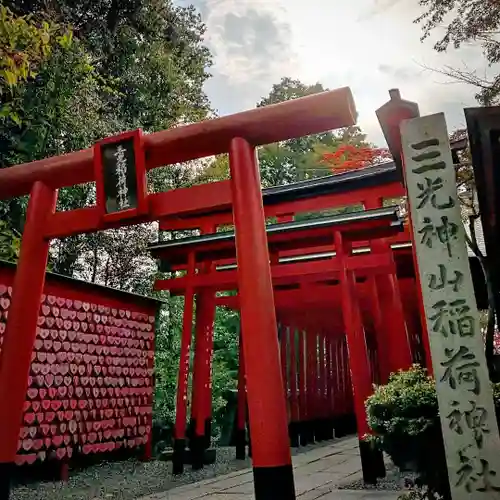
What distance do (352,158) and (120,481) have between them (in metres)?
18.2

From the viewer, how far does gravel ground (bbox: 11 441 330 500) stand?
695 centimetres

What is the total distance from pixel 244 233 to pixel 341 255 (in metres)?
3.11

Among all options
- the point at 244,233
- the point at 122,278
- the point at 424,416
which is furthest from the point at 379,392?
the point at 122,278

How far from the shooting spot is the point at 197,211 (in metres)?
5.05

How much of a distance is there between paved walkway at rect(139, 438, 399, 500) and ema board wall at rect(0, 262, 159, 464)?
2.29 metres

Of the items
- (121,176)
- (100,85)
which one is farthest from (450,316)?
(100,85)

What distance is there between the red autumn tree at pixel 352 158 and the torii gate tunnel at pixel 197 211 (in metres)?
14.9

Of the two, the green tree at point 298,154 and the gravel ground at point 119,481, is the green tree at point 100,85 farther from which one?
the green tree at point 298,154

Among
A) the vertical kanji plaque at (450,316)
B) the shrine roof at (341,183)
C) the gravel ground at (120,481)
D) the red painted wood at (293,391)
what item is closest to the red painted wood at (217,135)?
the vertical kanji plaque at (450,316)

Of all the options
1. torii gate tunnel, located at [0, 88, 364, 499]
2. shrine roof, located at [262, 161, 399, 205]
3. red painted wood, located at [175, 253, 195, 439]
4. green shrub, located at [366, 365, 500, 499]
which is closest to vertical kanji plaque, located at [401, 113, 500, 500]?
green shrub, located at [366, 365, 500, 499]

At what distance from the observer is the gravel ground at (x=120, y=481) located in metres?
6.95

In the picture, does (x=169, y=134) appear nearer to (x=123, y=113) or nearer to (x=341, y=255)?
(x=341, y=255)

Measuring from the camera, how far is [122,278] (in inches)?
596

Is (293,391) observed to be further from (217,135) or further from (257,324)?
(217,135)
